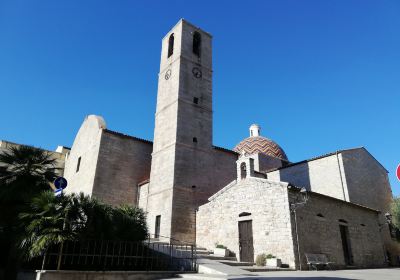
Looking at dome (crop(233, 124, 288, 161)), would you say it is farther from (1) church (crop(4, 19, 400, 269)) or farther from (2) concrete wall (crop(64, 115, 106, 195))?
(2) concrete wall (crop(64, 115, 106, 195))

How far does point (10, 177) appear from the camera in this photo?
1105cm

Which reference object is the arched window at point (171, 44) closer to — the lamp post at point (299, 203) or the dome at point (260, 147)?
the dome at point (260, 147)

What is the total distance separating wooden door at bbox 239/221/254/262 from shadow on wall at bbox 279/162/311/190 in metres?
8.89

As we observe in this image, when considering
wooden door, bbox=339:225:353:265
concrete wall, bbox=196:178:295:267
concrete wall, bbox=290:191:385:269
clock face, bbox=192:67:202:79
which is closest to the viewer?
concrete wall, bbox=196:178:295:267

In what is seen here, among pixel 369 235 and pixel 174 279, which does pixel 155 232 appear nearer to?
pixel 174 279

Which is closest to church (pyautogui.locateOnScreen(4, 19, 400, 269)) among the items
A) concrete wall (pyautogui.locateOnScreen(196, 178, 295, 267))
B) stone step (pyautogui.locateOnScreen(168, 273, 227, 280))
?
concrete wall (pyautogui.locateOnScreen(196, 178, 295, 267))

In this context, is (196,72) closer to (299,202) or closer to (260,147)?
(299,202)

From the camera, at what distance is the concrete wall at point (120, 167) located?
20.6 meters

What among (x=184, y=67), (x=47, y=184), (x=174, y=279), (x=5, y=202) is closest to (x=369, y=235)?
(x=174, y=279)

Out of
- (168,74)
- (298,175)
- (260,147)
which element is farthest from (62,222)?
(260,147)

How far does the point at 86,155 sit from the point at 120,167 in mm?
3403

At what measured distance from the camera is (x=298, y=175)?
23.3m

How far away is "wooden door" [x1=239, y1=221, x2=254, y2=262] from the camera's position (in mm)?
14581

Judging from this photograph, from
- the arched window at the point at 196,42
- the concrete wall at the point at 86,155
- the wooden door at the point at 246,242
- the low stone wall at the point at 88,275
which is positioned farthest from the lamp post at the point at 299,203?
the arched window at the point at 196,42
